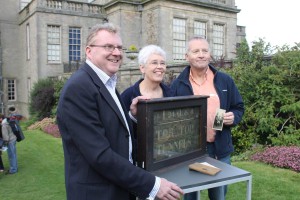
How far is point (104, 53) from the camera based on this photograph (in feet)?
8.21

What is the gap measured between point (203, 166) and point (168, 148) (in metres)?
0.35

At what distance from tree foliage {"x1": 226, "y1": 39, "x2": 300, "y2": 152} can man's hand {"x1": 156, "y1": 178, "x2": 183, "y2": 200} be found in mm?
6583

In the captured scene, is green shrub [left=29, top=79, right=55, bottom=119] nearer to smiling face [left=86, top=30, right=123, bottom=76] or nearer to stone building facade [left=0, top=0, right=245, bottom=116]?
stone building facade [left=0, top=0, right=245, bottom=116]

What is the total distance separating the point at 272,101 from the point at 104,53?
287 inches

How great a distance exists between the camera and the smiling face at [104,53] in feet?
8.20

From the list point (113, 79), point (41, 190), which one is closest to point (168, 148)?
point (113, 79)

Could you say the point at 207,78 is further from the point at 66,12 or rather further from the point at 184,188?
the point at 66,12

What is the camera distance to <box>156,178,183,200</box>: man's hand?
2393mm

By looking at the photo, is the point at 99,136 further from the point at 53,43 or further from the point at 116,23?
the point at 53,43

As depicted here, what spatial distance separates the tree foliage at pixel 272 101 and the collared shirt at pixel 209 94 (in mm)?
5319

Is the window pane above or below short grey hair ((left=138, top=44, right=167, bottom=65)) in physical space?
above

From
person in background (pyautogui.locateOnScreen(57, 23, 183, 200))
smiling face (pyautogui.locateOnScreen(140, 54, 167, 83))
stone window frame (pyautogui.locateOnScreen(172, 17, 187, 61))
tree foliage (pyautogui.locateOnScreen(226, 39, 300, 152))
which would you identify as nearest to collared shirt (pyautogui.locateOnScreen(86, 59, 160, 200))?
person in background (pyautogui.locateOnScreen(57, 23, 183, 200))

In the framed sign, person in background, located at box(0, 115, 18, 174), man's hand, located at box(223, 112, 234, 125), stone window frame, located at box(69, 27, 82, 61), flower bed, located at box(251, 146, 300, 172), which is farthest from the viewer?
stone window frame, located at box(69, 27, 82, 61)

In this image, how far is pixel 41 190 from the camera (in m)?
6.90
